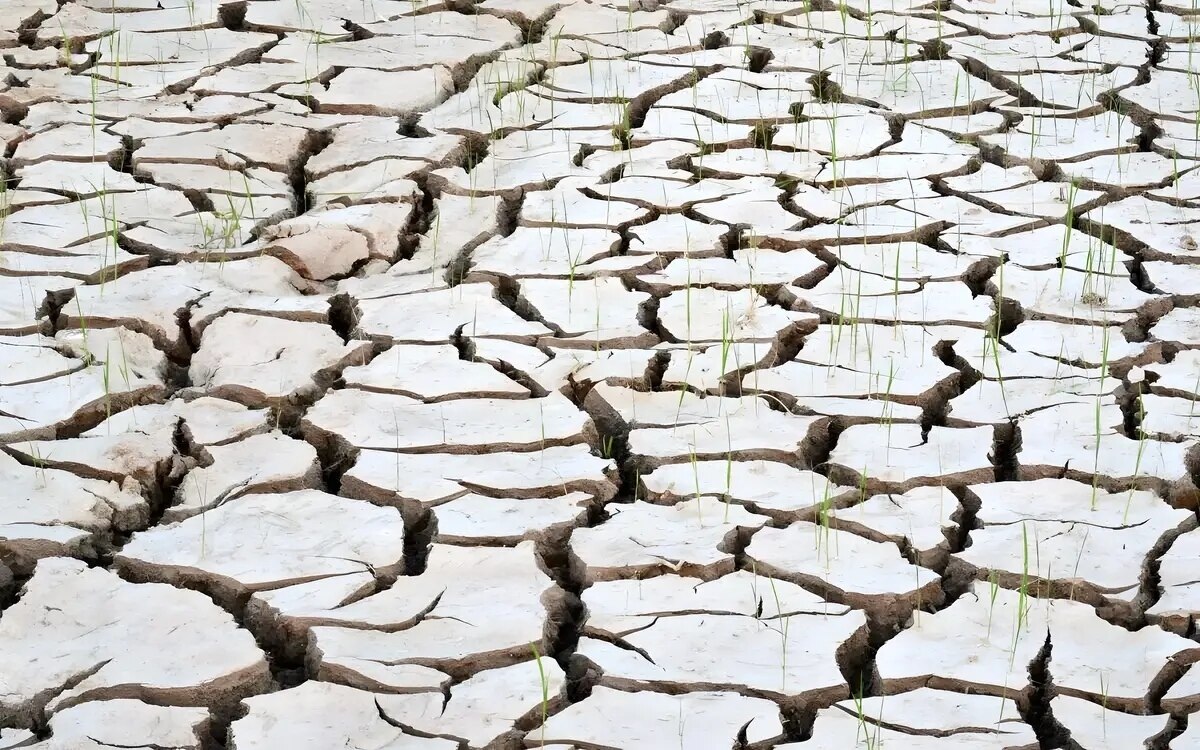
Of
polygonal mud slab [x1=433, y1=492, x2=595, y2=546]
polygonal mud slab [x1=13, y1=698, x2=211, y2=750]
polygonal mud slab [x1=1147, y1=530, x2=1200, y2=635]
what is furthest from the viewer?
polygonal mud slab [x1=433, y1=492, x2=595, y2=546]

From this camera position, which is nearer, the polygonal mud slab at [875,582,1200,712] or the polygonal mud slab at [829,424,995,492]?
the polygonal mud slab at [875,582,1200,712]

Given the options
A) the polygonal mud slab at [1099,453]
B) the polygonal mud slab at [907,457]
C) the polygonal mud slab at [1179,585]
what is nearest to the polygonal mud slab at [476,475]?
the polygonal mud slab at [907,457]

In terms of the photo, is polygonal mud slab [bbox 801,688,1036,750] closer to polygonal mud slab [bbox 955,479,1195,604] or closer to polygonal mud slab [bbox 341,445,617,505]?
polygonal mud slab [bbox 955,479,1195,604]

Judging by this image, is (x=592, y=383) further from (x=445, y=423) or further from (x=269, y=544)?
(x=269, y=544)

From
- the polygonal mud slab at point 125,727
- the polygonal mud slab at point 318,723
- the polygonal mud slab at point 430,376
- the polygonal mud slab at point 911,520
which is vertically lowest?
the polygonal mud slab at point 318,723

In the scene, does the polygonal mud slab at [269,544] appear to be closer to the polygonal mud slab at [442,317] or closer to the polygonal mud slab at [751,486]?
the polygonal mud slab at [751,486]

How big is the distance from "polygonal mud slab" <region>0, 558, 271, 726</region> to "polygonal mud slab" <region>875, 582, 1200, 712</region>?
3.30ft

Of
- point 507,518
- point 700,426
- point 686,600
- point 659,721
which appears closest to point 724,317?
point 700,426

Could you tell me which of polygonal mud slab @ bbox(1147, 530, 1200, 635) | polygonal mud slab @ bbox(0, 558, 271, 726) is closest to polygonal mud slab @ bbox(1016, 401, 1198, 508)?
polygonal mud slab @ bbox(1147, 530, 1200, 635)

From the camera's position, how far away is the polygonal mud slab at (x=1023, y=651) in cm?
222

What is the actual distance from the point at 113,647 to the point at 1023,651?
55.8 inches

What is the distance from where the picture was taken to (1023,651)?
229 cm

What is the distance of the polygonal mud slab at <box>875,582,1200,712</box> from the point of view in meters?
2.22

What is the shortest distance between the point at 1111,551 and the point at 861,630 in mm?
493
